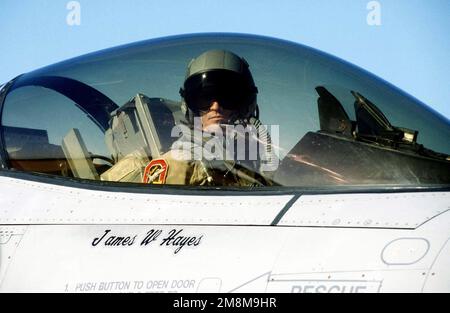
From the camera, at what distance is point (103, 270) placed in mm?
3230

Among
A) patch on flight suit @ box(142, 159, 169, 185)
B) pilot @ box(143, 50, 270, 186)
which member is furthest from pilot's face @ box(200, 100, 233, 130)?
patch on flight suit @ box(142, 159, 169, 185)

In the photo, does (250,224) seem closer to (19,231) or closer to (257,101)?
(257,101)

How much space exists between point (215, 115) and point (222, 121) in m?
0.06

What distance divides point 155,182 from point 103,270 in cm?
61

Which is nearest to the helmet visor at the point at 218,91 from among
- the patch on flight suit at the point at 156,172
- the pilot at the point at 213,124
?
the pilot at the point at 213,124

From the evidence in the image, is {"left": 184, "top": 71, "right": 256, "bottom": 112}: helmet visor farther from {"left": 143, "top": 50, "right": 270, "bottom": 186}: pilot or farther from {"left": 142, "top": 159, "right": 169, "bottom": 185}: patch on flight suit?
{"left": 142, "top": 159, "right": 169, "bottom": 185}: patch on flight suit

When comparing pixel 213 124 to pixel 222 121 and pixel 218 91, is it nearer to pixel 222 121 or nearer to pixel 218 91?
pixel 222 121

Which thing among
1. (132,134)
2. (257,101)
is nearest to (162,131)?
(132,134)

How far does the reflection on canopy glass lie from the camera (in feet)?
11.7

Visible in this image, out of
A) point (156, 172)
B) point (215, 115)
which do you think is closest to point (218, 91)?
point (215, 115)

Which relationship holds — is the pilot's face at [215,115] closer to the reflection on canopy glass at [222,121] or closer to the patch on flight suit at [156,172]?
the reflection on canopy glass at [222,121]

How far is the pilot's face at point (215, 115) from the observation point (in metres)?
3.88

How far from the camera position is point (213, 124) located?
3861 millimetres

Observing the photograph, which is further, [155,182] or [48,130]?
[48,130]
